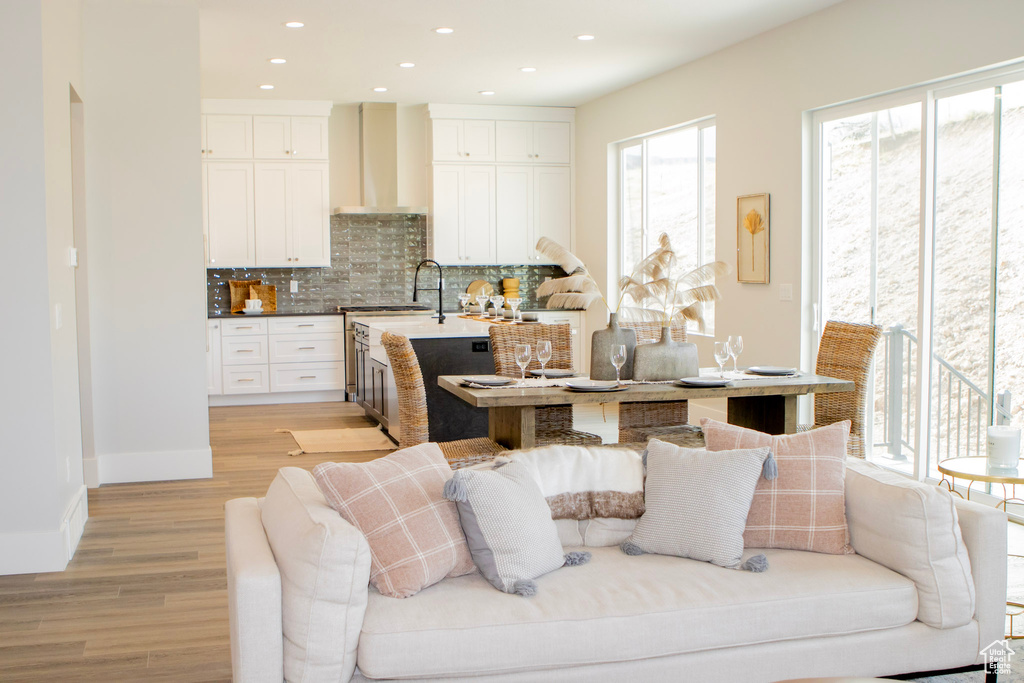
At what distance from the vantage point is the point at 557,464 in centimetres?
287

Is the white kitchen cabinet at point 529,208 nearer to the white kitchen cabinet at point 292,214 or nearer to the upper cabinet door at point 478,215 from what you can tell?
the upper cabinet door at point 478,215

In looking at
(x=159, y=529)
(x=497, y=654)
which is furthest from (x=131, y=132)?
(x=497, y=654)

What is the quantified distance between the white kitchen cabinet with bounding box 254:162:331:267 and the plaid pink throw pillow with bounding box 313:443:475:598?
6424mm

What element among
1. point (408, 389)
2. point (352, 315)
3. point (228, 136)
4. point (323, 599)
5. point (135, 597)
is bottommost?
point (135, 597)

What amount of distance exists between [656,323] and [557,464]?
246 cm

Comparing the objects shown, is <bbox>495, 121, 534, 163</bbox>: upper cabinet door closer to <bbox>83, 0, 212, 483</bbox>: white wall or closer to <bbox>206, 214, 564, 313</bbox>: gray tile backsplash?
<bbox>206, 214, 564, 313</bbox>: gray tile backsplash

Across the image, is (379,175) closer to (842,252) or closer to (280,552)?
(842,252)

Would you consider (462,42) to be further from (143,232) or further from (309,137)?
(309,137)

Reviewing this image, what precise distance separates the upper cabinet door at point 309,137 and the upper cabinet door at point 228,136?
0.41 metres

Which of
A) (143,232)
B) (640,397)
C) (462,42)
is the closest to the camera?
(640,397)

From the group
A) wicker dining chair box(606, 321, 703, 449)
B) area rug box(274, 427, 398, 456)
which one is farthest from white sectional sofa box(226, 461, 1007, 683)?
area rug box(274, 427, 398, 456)

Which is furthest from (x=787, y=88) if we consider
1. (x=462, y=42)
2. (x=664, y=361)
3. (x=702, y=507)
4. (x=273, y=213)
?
(x=273, y=213)

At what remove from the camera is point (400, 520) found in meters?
2.45

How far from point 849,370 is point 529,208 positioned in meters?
5.14
